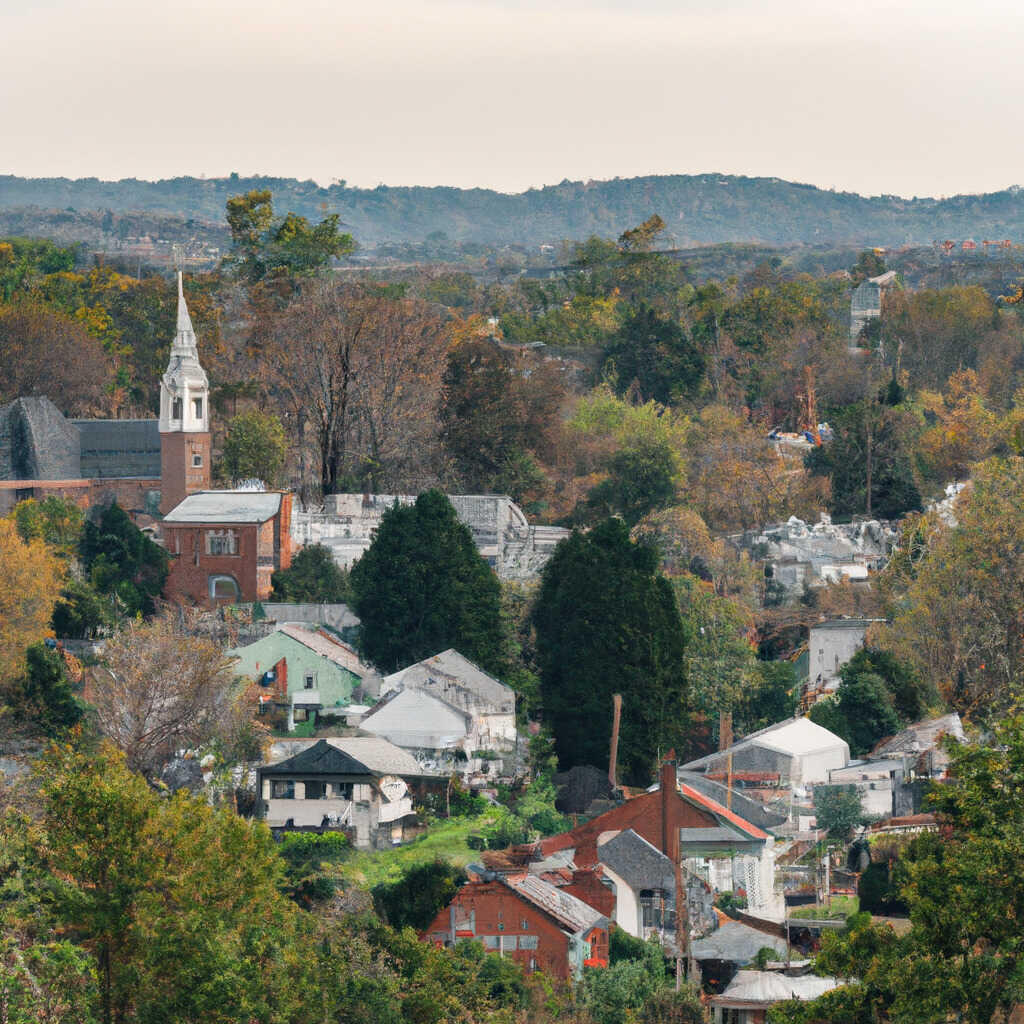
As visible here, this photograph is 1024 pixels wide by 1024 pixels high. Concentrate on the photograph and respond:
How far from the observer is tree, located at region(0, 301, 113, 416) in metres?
76.6

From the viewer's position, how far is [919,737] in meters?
52.5

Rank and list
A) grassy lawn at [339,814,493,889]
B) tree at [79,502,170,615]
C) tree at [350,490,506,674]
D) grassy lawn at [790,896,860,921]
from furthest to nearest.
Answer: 1. tree at [79,502,170,615]
2. tree at [350,490,506,674]
3. grassy lawn at [790,896,860,921]
4. grassy lawn at [339,814,493,889]

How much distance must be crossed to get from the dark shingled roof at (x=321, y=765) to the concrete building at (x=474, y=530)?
15047mm

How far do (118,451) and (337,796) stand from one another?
25.3 metres

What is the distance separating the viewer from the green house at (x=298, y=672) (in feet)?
180

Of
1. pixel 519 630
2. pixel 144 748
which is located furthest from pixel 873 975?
pixel 519 630

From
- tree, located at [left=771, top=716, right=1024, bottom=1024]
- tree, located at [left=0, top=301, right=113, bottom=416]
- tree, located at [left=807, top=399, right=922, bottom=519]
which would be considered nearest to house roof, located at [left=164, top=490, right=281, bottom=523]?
tree, located at [left=0, top=301, right=113, bottom=416]

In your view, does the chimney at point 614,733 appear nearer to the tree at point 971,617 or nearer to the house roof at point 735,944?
the tree at point 971,617

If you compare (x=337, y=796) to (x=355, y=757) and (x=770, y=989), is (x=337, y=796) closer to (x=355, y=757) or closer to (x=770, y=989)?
(x=355, y=757)

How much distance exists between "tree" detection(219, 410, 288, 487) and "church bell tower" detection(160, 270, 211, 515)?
89 cm

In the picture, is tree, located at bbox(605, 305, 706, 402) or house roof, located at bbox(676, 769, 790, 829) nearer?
house roof, located at bbox(676, 769, 790, 829)

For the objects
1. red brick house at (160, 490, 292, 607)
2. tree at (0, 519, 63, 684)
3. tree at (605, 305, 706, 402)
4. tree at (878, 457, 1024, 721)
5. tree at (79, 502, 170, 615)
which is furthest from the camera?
tree at (605, 305, 706, 402)

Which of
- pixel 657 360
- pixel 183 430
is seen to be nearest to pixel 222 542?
pixel 183 430

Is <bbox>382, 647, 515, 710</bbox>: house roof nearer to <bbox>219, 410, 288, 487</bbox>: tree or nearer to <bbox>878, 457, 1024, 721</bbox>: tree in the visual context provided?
<bbox>878, 457, 1024, 721</bbox>: tree
